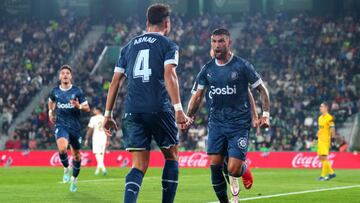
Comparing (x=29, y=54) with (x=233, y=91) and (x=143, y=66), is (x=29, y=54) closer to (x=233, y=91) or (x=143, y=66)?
(x=233, y=91)

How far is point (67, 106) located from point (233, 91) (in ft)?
27.7

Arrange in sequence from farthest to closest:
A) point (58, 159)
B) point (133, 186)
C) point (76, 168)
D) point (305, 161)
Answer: point (58, 159), point (305, 161), point (76, 168), point (133, 186)

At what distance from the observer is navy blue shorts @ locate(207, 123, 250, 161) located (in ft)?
42.4

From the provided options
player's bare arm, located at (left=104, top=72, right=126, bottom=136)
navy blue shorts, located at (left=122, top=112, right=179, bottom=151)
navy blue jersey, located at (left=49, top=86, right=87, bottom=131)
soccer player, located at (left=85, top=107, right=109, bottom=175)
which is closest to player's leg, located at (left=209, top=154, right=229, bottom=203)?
navy blue shorts, located at (left=122, top=112, right=179, bottom=151)

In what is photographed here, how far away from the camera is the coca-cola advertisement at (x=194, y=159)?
34781 millimetres

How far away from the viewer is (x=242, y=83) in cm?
1309

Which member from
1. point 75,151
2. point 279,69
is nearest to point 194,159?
point 279,69

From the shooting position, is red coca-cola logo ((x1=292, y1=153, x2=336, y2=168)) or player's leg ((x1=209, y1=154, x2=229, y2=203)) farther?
red coca-cola logo ((x1=292, y1=153, x2=336, y2=168))

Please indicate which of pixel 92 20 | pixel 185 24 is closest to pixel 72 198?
pixel 185 24

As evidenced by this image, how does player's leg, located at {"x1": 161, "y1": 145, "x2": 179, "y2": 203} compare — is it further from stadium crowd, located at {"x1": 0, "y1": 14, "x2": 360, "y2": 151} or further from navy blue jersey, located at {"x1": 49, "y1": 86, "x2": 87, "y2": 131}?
stadium crowd, located at {"x1": 0, "y1": 14, "x2": 360, "y2": 151}

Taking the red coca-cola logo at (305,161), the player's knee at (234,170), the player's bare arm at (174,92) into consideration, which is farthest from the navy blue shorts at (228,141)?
the red coca-cola logo at (305,161)

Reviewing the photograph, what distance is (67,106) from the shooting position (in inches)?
813

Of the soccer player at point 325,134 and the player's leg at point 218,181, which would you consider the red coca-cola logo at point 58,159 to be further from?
the player's leg at point 218,181

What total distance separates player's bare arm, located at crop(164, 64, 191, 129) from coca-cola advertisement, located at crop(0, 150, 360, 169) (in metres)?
25.1
